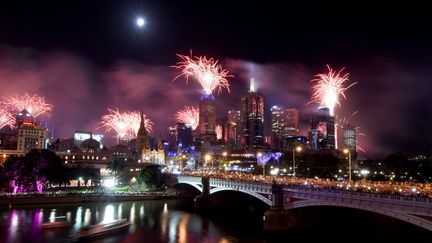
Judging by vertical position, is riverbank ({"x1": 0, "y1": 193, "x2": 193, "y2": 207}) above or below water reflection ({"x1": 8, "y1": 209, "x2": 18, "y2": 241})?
above

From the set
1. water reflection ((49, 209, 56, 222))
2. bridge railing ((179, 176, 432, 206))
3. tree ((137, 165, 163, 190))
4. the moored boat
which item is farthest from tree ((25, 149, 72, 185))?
the moored boat

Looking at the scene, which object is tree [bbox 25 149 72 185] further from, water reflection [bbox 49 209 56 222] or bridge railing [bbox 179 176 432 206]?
bridge railing [bbox 179 176 432 206]

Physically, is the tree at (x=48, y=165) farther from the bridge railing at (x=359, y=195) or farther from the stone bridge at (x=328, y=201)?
the bridge railing at (x=359, y=195)

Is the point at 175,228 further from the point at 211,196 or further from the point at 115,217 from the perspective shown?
the point at 211,196

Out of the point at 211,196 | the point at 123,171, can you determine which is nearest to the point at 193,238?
the point at 211,196

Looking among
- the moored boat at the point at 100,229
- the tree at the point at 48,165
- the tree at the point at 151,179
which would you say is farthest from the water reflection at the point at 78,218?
the tree at the point at 151,179
